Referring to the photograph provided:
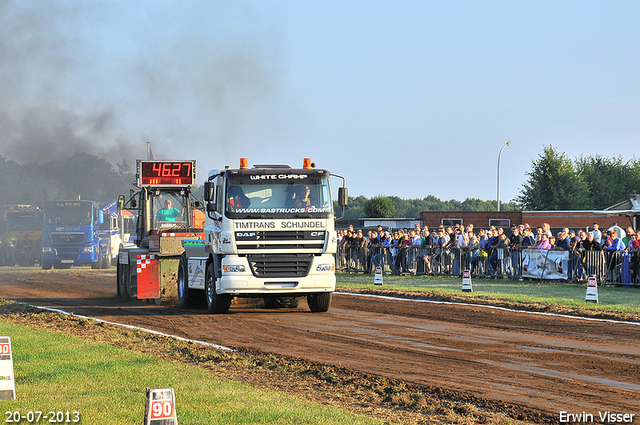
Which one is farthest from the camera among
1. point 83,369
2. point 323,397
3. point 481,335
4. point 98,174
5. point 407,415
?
point 98,174

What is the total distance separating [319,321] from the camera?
1483cm

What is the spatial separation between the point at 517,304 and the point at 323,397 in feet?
34.7

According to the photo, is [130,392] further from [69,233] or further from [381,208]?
[381,208]

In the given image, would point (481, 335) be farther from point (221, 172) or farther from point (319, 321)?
point (221, 172)

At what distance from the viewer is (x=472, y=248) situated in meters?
25.4

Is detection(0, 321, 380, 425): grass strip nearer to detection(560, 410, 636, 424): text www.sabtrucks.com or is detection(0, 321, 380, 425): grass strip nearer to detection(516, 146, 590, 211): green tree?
detection(560, 410, 636, 424): text www.sabtrucks.com

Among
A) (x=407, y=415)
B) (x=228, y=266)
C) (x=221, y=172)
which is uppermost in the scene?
(x=221, y=172)

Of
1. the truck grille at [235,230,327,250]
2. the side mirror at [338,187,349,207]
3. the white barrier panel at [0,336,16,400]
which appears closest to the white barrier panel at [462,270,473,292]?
the side mirror at [338,187,349,207]

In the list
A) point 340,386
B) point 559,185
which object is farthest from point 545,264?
point 559,185

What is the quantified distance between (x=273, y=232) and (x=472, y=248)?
12.1m

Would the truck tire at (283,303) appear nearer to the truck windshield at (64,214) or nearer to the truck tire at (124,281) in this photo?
the truck tire at (124,281)

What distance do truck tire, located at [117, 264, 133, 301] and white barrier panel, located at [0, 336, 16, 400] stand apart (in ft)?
39.5

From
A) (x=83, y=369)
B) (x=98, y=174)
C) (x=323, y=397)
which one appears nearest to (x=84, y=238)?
(x=83, y=369)

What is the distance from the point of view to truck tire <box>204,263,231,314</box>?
51.6 feet
